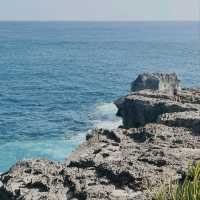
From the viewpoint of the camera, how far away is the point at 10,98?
3260 inches

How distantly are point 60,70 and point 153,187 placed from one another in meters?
104

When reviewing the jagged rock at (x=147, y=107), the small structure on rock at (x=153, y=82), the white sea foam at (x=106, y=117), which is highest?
the jagged rock at (x=147, y=107)

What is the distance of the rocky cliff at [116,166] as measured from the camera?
1750cm

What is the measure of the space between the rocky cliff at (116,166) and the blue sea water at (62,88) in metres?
25.1

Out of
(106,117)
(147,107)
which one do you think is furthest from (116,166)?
(106,117)

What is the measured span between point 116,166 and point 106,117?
48767mm

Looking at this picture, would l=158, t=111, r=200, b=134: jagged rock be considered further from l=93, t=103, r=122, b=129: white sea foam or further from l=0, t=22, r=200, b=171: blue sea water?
l=93, t=103, r=122, b=129: white sea foam

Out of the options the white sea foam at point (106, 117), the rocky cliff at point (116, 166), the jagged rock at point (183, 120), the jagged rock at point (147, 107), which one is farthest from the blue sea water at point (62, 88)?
the rocky cliff at point (116, 166)

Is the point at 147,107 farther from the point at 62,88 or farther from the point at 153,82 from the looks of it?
the point at 62,88

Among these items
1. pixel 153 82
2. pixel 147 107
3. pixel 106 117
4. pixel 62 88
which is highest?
pixel 147 107

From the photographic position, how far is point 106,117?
67.6 meters

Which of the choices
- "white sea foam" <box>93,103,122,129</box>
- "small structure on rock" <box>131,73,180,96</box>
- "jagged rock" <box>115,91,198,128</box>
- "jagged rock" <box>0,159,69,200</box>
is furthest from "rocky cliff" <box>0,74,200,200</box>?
"small structure on rock" <box>131,73,180,96</box>

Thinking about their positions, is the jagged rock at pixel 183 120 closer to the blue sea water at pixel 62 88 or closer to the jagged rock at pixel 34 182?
the jagged rock at pixel 34 182

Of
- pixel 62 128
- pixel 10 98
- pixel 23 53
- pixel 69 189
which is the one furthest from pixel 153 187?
pixel 23 53
